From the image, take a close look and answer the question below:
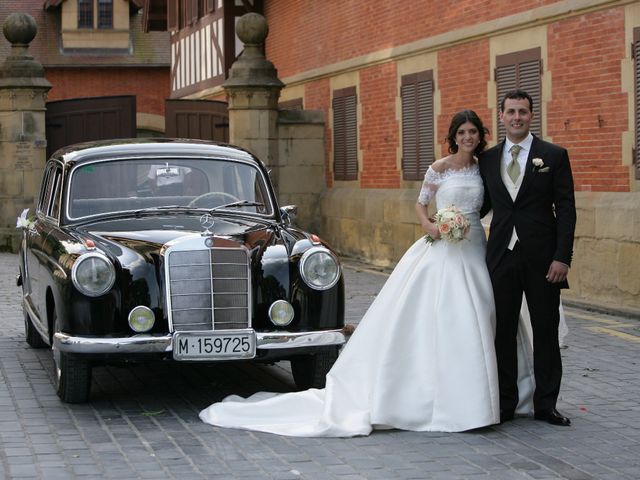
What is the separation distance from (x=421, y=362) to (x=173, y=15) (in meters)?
26.9

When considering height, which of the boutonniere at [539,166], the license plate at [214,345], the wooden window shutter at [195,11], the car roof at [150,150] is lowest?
the license plate at [214,345]

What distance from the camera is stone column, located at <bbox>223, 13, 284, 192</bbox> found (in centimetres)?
2088

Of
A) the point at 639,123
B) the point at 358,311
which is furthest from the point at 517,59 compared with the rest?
the point at 358,311

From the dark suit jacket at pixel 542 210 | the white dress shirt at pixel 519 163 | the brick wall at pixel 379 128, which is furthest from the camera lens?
the brick wall at pixel 379 128

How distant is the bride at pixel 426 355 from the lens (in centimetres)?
726

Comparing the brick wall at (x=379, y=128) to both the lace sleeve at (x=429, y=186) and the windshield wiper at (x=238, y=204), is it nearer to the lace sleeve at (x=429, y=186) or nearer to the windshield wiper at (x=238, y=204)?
the windshield wiper at (x=238, y=204)

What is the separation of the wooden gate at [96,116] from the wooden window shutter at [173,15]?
10.0 meters

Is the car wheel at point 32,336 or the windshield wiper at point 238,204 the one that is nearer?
the windshield wiper at point 238,204

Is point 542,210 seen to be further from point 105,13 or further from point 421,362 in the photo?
point 105,13

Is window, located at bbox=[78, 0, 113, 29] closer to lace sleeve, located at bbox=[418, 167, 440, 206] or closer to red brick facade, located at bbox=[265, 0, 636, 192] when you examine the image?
red brick facade, located at bbox=[265, 0, 636, 192]

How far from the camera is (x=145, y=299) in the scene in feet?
25.9

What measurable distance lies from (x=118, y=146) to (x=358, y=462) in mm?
3940

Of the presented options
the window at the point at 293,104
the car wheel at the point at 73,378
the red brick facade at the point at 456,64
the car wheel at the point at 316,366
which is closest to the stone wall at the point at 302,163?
the red brick facade at the point at 456,64

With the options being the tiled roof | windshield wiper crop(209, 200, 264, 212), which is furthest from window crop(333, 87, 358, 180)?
the tiled roof
